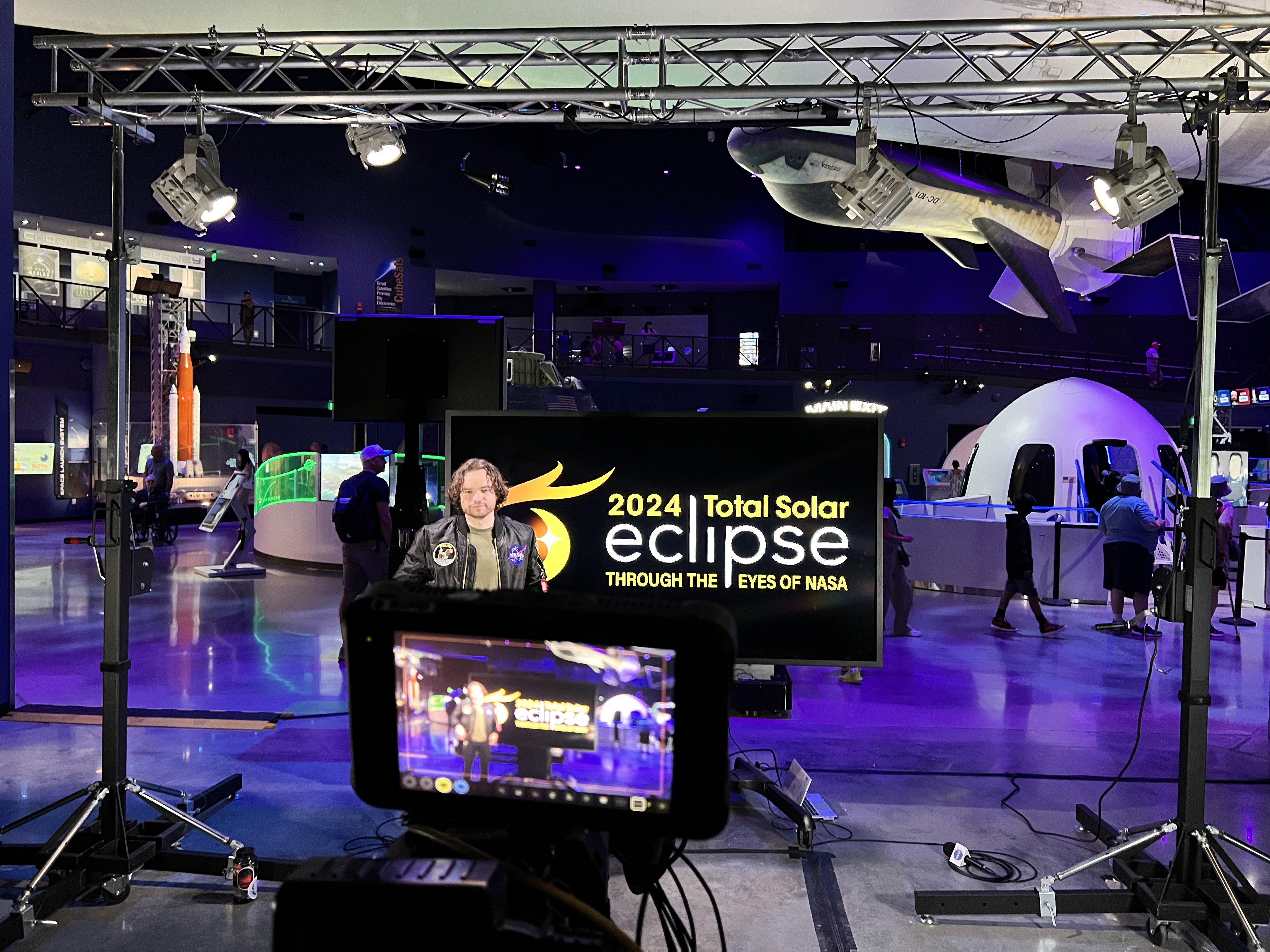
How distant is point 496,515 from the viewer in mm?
3816

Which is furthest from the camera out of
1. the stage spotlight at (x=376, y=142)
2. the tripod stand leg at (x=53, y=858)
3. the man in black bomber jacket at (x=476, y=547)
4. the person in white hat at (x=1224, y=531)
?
the person in white hat at (x=1224, y=531)

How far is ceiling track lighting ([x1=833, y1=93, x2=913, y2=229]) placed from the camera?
549 centimetres

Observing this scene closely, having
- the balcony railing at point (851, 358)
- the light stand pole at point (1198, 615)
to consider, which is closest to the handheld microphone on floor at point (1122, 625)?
the light stand pole at point (1198, 615)

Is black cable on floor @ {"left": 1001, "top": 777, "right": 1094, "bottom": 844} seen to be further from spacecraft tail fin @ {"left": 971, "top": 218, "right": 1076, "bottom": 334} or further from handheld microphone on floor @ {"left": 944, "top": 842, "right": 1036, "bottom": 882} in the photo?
spacecraft tail fin @ {"left": 971, "top": 218, "right": 1076, "bottom": 334}

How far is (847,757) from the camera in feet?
17.1

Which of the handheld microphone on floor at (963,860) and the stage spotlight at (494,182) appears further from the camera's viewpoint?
the stage spotlight at (494,182)

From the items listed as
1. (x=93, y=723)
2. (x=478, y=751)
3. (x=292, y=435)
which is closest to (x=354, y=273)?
(x=292, y=435)

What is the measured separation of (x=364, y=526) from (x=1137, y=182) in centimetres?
573

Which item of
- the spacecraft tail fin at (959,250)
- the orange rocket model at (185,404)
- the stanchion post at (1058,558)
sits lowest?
the stanchion post at (1058,558)

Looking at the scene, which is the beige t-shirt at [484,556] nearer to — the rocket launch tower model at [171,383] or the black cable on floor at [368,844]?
the black cable on floor at [368,844]

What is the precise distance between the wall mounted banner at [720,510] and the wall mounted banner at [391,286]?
20.2 meters

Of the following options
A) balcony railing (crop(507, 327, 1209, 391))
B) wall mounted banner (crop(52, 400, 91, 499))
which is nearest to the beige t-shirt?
Answer: wall mounted banner (crop(52, 400, 91, 499))

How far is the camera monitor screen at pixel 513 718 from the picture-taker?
128 centimetres

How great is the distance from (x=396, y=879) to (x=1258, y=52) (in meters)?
5.57
